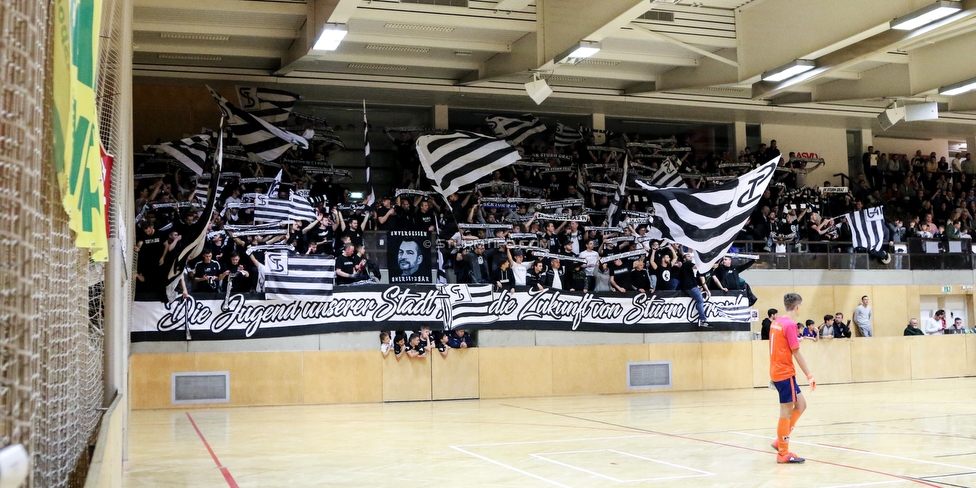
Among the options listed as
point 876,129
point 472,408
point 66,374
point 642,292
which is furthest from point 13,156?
point 876,129

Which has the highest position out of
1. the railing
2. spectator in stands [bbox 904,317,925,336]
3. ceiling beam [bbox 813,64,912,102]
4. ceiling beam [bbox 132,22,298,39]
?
ceiling beam [bbox 132,22,298,39]

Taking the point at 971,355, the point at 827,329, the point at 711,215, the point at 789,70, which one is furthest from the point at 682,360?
the point at 971,355

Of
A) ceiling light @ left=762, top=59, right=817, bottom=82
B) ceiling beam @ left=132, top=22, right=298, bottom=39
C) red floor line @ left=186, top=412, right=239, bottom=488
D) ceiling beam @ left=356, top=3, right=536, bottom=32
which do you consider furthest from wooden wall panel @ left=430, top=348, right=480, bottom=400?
ceiling light @ left=762, top=59, right=817, bottom=82

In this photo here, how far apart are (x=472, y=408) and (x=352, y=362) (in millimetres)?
3498

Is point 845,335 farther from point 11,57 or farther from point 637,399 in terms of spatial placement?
point 11,57

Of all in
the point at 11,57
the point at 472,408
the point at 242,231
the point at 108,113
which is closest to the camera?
the point at 11,57

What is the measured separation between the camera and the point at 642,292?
2473cm

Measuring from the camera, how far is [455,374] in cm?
2295

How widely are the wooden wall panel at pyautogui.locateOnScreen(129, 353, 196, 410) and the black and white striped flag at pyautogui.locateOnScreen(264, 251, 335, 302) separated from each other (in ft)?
8.21

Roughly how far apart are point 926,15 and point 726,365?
11399 millimetres

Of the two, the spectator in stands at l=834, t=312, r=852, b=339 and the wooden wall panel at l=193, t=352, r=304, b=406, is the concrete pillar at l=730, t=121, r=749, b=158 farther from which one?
the wooden wall panel at l=193, t=352, r=304, b=406

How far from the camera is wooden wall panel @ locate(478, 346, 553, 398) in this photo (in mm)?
23250

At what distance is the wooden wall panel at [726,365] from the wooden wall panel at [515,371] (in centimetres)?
472

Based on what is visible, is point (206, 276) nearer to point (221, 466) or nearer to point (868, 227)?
point (221, 466)
